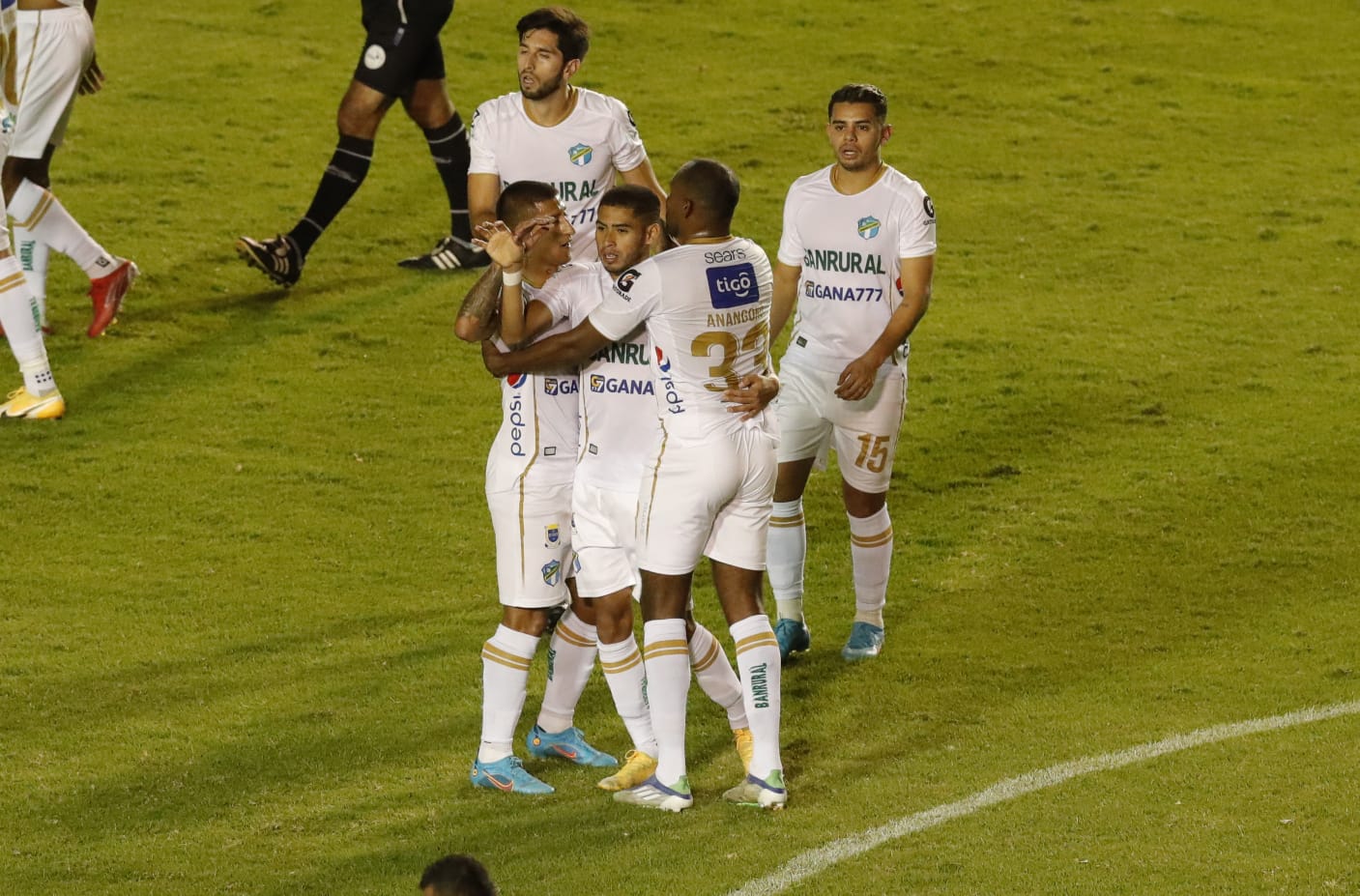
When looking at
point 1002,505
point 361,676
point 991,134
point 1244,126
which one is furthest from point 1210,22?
point 361,676

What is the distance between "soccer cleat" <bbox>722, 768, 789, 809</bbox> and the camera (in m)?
5.98

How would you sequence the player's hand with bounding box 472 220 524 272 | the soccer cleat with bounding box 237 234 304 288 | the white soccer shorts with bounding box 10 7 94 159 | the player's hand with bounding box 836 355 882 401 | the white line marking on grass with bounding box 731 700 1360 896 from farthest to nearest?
the soccer cleat with bounding box 237 234 304 288 → the white soccer shorts with bounding box 10 7 94 159 → the player's hand with bounding box 836 355 882 401 → the player's hand with bounding box 472 220 524 272 → the white line marking on grass with bounding box 731 700 1360 896

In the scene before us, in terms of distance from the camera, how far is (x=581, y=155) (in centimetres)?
752

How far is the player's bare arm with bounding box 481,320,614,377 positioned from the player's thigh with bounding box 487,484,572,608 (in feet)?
1.46

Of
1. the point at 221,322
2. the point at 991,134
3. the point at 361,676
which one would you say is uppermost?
the point at 991,134

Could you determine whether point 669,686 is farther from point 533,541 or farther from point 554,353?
point 554,353

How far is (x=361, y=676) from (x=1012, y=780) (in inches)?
102

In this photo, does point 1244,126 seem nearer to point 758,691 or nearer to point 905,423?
point 905,423

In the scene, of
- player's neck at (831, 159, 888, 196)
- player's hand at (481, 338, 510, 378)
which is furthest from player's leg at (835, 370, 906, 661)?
player's hand at (481, 338, 510, 378)

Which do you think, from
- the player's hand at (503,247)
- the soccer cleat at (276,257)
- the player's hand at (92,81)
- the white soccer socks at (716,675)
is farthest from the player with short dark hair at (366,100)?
the white soccer socks at (716,675)

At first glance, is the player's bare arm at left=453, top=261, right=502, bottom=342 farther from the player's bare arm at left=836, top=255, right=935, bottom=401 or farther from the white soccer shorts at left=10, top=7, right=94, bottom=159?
the white soccer shorts at left=10, top=7, right=94, bottom=159

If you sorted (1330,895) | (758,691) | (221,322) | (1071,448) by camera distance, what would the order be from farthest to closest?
(221,322) < (1071,448) < (758,691) < (1330,895)

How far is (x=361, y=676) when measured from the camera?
288 inches

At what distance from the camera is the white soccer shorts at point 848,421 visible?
295 inches
